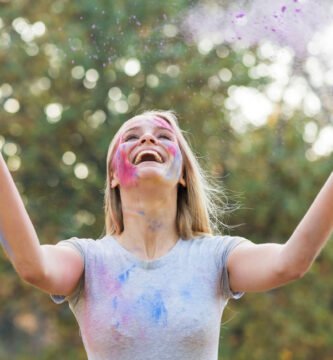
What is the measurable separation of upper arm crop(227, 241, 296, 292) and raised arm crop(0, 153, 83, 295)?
55 cm

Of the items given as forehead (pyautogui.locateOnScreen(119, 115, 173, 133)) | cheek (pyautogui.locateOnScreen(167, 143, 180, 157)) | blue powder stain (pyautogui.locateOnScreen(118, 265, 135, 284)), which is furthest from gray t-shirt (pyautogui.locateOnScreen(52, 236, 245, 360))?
forehead (pyautogui.locateOnScreen(119, 115, 173, 133))

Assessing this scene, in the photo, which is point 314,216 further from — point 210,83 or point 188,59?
point 210,83

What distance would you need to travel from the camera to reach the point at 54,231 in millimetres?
12859

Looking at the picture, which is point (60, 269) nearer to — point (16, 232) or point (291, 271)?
point (16, 232)

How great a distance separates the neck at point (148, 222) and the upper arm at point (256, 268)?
258mm

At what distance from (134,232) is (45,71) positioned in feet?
31.0

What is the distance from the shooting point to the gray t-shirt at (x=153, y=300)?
9.34ft

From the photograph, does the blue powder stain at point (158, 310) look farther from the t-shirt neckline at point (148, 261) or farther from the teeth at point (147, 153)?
the teeth at point (147, 153)

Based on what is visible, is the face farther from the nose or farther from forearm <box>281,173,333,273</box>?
forearm <box>281,173,333,273</box>

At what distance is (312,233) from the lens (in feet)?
8.87

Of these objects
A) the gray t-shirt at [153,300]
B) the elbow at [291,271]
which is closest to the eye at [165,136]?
the gray t-shirt at [153,300]

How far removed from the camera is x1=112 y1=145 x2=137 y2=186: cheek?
313cm

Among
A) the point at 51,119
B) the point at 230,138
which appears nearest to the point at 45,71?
the point at 51,119

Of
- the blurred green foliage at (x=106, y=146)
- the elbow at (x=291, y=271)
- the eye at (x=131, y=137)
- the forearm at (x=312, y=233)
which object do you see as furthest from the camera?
the blurred green foliage at (x=106, y=146)
